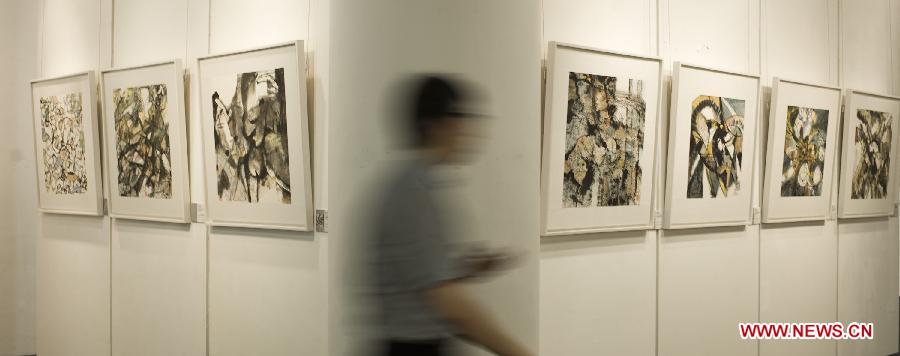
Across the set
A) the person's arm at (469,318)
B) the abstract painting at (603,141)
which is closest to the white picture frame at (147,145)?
the abstract painting at (603,141)

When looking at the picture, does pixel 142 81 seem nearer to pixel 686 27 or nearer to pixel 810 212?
pixel 686 27

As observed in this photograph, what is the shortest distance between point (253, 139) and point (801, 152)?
490 cm

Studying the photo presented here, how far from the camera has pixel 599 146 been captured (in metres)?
5.23

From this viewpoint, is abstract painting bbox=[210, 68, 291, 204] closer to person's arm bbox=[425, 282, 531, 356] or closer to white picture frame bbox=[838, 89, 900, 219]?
person's arm bbox=[425, 282, 531, 356]

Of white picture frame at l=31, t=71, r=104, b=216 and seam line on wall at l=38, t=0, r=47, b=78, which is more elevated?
seam line on wall at l=38, t=0, r=47, b=78

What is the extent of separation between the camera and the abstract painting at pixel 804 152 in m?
6.78

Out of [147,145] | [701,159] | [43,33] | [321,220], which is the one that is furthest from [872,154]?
[43,33]

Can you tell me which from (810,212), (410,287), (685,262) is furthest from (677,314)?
(410,287)

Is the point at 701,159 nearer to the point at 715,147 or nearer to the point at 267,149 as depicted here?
the point at 715,147

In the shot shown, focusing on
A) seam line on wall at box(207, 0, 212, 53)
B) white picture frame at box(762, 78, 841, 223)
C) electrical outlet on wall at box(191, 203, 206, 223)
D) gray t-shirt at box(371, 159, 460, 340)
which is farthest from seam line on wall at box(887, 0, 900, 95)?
electrical outlet on wall at box(191, 203, 206, 223)

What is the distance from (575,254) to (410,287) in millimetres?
2334

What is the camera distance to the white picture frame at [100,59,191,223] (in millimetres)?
6129

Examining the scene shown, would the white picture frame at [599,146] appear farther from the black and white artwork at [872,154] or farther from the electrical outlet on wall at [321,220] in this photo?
the black and white artwork at [872,154]

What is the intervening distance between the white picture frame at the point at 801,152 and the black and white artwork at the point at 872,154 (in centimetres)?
39
